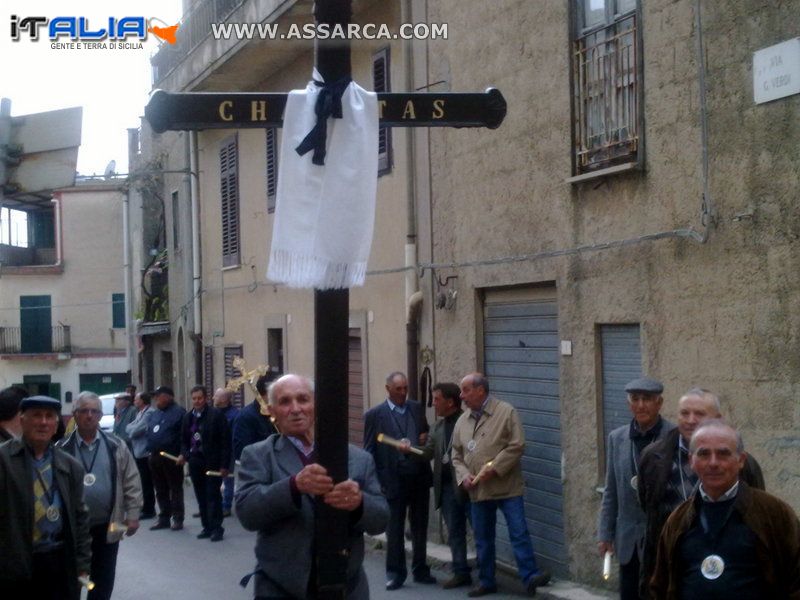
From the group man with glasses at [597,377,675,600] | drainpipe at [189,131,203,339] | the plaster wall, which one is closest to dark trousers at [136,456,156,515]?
the plaster wall

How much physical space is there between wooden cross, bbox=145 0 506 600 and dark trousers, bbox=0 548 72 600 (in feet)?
11.1

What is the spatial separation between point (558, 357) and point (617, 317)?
126cm

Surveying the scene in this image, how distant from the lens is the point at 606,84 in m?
10.7

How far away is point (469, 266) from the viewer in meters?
13.2

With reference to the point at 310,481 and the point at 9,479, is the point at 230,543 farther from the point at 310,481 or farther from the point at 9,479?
the point at 310,481

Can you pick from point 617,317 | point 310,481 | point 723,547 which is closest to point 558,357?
point 617,317

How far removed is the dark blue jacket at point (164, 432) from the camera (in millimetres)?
17250

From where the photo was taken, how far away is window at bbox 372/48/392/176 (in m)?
15.2

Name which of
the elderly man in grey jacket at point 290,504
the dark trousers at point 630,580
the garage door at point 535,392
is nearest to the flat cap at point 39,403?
the elderly man in grey jacket at point 290,504

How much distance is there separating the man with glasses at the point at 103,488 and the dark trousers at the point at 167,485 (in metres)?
7.91

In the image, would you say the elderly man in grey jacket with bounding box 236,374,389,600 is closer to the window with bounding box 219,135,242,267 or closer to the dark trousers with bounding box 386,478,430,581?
the dark trousers with bounding box 386,478,430,581

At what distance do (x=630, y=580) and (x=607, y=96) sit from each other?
14.1ft

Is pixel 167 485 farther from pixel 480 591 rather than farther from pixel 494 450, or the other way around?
pixel 494 450

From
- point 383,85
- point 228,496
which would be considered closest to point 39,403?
point 383,85
